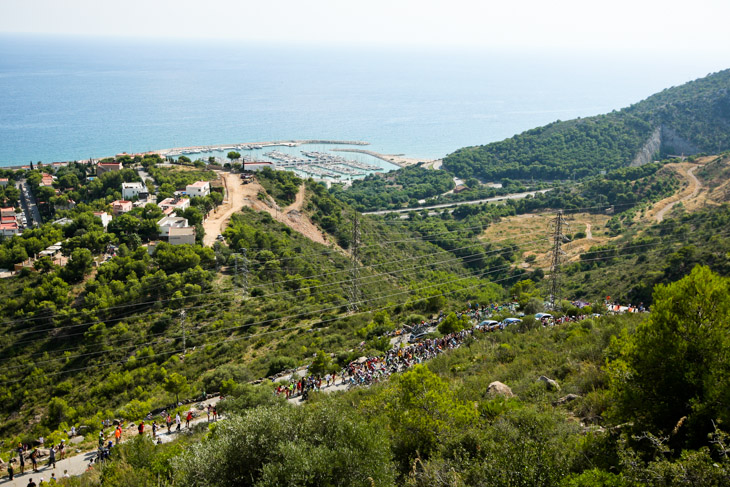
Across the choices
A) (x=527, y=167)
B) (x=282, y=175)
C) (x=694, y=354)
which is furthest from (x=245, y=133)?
(x=694, y=354)

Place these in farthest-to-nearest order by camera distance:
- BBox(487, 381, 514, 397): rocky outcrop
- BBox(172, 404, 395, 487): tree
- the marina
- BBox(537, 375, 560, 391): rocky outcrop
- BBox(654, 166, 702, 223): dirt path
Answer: the marina → BBox(654, 166, 702, 223): dirt path → BBox(537, 375, 560, 391): rocky outcrop → BBox(487, 381, 514, 397): rocky outcrop → BBox(172, 404, 395, 487): tree

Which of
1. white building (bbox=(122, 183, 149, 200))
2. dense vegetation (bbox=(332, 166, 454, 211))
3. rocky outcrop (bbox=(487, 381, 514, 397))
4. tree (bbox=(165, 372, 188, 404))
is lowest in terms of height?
dense vegetation (bbox=(332, 166, 454, 211))

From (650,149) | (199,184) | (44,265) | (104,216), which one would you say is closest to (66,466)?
(44,265)

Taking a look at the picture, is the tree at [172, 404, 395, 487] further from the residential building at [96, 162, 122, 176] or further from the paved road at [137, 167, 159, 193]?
the residential building at [96, 162, 122, 176]

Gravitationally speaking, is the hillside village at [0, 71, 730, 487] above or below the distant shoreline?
above

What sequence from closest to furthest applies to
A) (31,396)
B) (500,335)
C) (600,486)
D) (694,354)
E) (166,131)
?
(600,486)
(694,354)
(500,335)
(31,396)
(166,131)

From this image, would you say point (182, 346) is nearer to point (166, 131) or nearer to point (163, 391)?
point (163, 391)

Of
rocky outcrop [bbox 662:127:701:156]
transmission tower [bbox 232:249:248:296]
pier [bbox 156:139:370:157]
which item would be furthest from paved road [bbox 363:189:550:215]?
pier [bbox 156:139:370:157]
